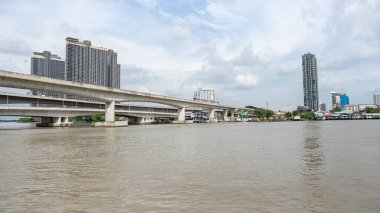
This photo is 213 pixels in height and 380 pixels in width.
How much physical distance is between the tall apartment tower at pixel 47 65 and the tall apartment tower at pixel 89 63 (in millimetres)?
26521

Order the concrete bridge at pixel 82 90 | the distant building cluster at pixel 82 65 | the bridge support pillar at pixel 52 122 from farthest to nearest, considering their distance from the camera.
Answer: the distant building cluster at pixel 82 65 < the bridge support pillar at pixel 52 122 < the concrete bridge at pixel 82 90

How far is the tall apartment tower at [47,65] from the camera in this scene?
181m

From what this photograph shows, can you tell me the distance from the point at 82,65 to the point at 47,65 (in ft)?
128

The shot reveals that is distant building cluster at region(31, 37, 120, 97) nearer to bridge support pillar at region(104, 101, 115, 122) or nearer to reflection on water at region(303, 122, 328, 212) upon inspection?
bridge support pillar at region(104, 101, 115, 122)

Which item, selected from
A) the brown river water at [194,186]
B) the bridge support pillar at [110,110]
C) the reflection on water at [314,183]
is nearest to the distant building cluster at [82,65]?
the bridge support pillar at [110,110]

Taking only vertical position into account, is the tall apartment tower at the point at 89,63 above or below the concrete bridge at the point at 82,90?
above

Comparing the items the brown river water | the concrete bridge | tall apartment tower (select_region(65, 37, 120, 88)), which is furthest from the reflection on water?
tall apartment tower (select_region(65, 37, 120, 88))

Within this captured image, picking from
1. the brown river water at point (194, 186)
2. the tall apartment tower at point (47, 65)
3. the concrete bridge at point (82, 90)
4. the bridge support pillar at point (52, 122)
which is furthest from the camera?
the tall apartment tower at point (47, 65)

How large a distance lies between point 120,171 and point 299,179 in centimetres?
721

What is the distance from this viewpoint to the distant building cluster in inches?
6220

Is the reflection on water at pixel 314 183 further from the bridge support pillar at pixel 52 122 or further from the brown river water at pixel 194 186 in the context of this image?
the bridge support pillar at pixel 52 122

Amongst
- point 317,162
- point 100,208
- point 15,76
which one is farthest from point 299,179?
point 15,76

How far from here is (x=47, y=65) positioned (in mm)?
184750

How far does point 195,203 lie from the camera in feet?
26.9
